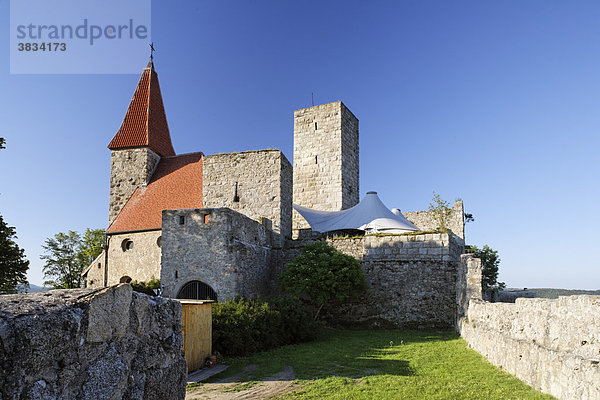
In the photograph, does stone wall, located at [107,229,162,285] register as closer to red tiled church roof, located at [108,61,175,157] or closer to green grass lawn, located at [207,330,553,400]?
red tiled church roof, located at [108,61,175,157]

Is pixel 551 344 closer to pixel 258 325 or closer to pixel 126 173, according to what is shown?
pixel 258 325

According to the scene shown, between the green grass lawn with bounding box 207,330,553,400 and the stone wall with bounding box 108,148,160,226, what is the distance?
569 inches

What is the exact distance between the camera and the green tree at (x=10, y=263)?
1379 cm

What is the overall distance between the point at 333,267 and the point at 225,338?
5.44 m

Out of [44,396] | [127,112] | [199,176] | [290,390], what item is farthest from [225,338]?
[127,112]

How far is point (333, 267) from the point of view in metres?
14.0

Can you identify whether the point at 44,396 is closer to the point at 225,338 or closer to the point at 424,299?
the point at 225,338

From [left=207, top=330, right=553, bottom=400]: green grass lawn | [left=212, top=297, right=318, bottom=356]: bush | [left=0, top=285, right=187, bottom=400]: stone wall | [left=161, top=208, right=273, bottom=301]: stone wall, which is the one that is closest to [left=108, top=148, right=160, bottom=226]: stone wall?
[left=161, top=208, right=273, bottom=301]: stone wall

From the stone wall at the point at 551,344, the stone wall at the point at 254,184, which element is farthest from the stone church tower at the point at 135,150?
the stone wall at the point at 551,344

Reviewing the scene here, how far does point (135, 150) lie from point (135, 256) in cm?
634

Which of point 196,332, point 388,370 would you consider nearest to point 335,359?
point 388,370

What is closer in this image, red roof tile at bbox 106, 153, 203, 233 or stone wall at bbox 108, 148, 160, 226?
red roof tile at bbox 106, 153, 203, 233

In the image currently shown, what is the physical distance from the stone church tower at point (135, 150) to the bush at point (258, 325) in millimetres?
13179

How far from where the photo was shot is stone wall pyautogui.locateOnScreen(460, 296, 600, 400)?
4.68 meters
